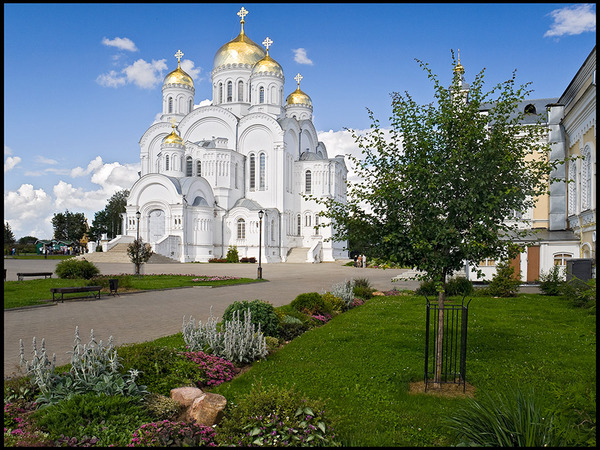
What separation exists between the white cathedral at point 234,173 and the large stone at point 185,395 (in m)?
38.2

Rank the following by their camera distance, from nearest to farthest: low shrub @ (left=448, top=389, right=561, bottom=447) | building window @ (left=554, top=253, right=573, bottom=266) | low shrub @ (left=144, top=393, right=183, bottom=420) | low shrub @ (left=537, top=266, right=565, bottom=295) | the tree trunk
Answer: low shrub @ (left=448, top=389, right=561, bottom=447)
low shrub @ (left=144, top=393, right=183, bottom=420)
the tree trunk
low shrub @ (left=537, top=266, right=565, bottom=295)
building window @ (left=554, top=253, right=573, bottom=266)

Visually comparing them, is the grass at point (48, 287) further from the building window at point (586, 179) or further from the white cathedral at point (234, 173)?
the white cathedral at point (234, 173)

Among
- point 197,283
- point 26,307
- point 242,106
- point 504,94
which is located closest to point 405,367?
point 504,94

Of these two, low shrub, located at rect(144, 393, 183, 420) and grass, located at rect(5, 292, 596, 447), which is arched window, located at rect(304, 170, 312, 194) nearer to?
grass, located at rect(5, 292, 596, 447)

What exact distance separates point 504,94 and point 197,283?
17.4 metres

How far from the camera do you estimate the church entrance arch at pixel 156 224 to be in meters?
47.2

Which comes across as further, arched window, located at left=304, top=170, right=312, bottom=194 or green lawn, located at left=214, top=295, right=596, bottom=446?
arched window, located at left=304, top=170, right=312, bottom=194

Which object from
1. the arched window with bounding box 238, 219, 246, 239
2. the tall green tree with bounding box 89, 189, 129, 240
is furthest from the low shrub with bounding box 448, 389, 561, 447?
the tall green tree with bounding box 89, 189, 129, 240

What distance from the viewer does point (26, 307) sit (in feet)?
44.0

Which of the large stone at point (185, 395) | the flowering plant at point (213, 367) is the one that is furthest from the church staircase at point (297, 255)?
the large stone at point (185, 395)

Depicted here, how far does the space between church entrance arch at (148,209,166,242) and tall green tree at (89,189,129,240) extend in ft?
110

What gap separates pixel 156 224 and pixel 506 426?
46.2 m

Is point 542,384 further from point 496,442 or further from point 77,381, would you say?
point 77,381

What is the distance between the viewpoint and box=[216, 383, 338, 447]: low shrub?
451cm
